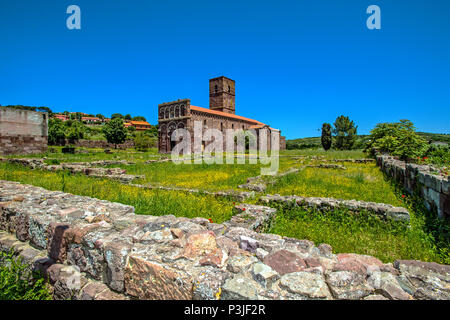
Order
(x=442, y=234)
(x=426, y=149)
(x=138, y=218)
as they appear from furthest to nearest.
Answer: (x=426, y=149) → (x=442, y=234) → (x=138, y=218)

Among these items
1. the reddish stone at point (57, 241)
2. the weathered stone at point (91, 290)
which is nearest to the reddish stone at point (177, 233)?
the weathered stone at point (91, 290)

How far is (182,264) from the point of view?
73.3 inches

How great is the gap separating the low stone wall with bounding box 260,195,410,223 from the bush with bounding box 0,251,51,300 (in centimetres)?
456

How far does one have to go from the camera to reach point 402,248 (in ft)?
11.3

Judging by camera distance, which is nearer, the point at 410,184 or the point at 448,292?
the point at 448,292

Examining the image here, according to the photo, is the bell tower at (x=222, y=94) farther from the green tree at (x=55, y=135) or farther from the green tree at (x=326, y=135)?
the green tree at (x=55, y=135)

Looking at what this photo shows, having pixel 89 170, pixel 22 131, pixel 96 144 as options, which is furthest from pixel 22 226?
pixel 96 144

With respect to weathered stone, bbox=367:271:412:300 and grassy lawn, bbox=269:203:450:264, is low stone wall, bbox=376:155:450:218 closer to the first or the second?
grassy lawn, bbox=269:203:450:264

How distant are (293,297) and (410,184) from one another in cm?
697

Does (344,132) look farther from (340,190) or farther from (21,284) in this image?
(21,284)

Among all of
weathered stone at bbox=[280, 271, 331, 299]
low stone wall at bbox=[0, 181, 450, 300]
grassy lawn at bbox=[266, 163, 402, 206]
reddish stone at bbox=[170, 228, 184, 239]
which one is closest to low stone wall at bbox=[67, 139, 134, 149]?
grassy lawn at bbox=[266, 163, 402, 206]
